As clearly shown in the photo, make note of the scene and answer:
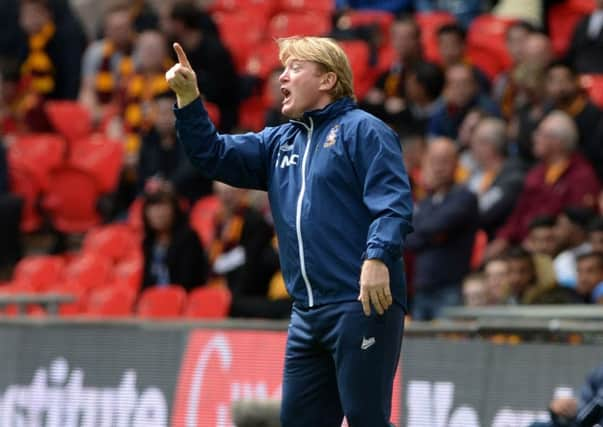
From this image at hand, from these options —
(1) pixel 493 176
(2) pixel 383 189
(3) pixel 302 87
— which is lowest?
(1) pixel 493 176

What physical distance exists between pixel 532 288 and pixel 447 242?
1193 mm

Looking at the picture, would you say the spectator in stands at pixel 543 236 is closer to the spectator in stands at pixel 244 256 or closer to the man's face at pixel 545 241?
the man's face at pixel 545 241

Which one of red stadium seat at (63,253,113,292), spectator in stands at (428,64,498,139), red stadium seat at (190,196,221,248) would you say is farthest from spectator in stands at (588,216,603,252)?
red stadium seat at (63,253,113,292)

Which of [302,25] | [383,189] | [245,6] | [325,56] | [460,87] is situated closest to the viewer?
[383,189]

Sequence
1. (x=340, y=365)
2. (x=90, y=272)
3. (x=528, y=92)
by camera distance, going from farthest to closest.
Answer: (x=90, y=272) < (x=528, y=92) < (x=340, y=365)

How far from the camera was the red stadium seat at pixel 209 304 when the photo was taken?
11.6 metres

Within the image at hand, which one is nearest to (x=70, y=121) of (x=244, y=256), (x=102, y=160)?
(x=102, y=160)

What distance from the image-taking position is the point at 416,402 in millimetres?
8461

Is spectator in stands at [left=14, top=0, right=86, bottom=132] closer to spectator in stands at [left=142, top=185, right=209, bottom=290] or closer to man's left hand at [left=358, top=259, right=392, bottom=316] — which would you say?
spectator in stands at [left=142, top=185, right=209, bottom=290]

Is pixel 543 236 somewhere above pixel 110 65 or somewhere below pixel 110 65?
below

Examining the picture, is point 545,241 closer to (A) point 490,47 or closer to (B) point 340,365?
(A) point 490,47

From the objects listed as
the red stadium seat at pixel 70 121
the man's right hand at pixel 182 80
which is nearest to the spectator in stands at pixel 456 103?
the red stadium seat at pixel 70 121

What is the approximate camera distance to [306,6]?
55.3 ft

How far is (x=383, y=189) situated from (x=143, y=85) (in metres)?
9.77
